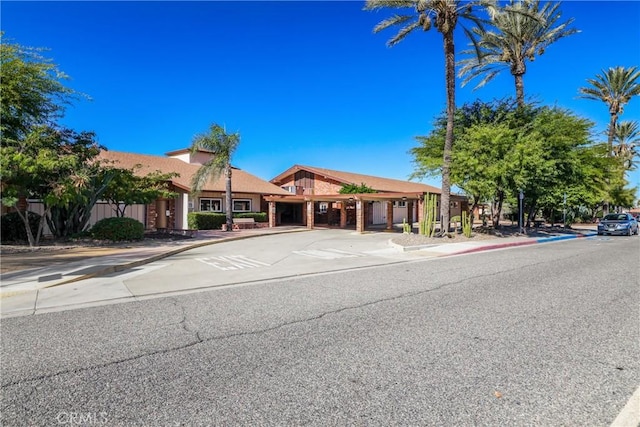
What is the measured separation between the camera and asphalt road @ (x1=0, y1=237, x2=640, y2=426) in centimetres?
306

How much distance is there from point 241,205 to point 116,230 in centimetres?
1446

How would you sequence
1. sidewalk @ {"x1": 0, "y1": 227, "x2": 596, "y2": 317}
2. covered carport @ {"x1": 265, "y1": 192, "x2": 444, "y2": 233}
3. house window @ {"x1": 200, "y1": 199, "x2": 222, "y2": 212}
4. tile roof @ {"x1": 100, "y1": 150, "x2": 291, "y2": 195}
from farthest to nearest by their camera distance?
house window @ {"x1": 200, "y1": 199, "x2": 222, "y2": 212} → tile roof @ {"x1": 100, "y1": 150, "x2": 291, "y2": 195} → covered carport @ {"x1": 265, "y1": 192, "x2": 444, "y2": 233} → sidewalk @ {"x1": 0, "y1": 227, "x2": 596, "y2": 317}

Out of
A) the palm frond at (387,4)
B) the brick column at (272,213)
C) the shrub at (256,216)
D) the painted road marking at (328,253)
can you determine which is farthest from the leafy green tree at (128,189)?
the palm frond at (387,4)

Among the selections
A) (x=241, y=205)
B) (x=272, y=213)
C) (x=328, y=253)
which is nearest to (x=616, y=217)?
(x=328, y=253)

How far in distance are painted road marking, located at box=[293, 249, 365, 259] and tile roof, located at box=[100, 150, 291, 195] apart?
13799mm

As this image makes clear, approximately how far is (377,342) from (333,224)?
2950 cm

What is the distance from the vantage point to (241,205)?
30.6m

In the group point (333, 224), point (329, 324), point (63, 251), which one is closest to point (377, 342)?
point (329, 324)

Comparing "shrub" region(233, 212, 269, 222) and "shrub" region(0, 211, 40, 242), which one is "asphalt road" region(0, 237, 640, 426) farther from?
"shrub" region(233, 212, 269, 222)

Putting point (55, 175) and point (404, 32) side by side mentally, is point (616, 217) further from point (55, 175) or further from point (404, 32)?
point (55, 175)

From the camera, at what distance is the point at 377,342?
4.63 metres

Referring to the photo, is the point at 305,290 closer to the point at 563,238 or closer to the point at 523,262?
the point at 523,262

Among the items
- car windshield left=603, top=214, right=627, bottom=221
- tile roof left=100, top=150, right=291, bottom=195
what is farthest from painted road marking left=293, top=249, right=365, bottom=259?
car windshield left=603, top=214, right=627, bottom=221

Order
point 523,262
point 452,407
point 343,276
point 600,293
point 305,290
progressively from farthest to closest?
point 523,262
point 343,276
point 305,290
point 600,293
point 452,407
